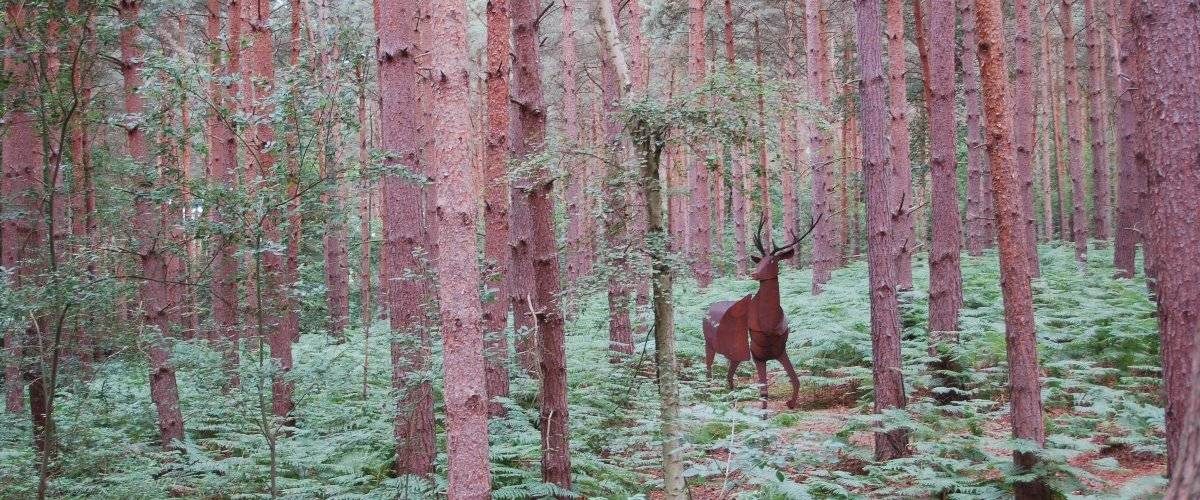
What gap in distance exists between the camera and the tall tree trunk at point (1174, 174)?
3592mm

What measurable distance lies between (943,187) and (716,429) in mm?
3982

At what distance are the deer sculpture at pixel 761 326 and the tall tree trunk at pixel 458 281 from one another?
124 inches

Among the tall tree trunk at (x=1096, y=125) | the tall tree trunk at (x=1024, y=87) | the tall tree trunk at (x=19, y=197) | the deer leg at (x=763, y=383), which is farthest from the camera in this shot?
the tall tree trunk at (x=1096, y=125)

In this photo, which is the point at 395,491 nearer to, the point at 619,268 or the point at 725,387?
the point at 619,268

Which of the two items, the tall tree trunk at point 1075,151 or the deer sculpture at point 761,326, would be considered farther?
the tall tree trunk at point 1075,151

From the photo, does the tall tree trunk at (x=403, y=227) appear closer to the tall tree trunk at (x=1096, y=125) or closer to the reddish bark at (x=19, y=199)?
the reddish bark at (x=19, y=199)

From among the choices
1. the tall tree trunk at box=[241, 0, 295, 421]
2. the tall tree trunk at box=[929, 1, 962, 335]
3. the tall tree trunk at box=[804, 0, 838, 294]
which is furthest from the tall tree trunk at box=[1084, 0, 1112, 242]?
the tall tree trunk at box=[241, 0, 295, 421]

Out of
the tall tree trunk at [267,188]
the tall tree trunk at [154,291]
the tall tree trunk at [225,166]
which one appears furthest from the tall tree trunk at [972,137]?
the tall tree trunk at [154,291]

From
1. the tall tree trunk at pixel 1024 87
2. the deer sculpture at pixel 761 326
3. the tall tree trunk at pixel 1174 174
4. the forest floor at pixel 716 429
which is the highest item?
the tall tree trunk at pixel 1024 87

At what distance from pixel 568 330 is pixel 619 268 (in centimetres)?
769

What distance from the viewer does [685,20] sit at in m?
18.9

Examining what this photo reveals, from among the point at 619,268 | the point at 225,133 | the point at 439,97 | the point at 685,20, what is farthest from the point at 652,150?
the point at 685,20

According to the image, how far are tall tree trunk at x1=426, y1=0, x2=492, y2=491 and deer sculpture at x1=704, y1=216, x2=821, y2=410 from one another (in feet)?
10.4

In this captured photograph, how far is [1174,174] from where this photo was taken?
363cm
